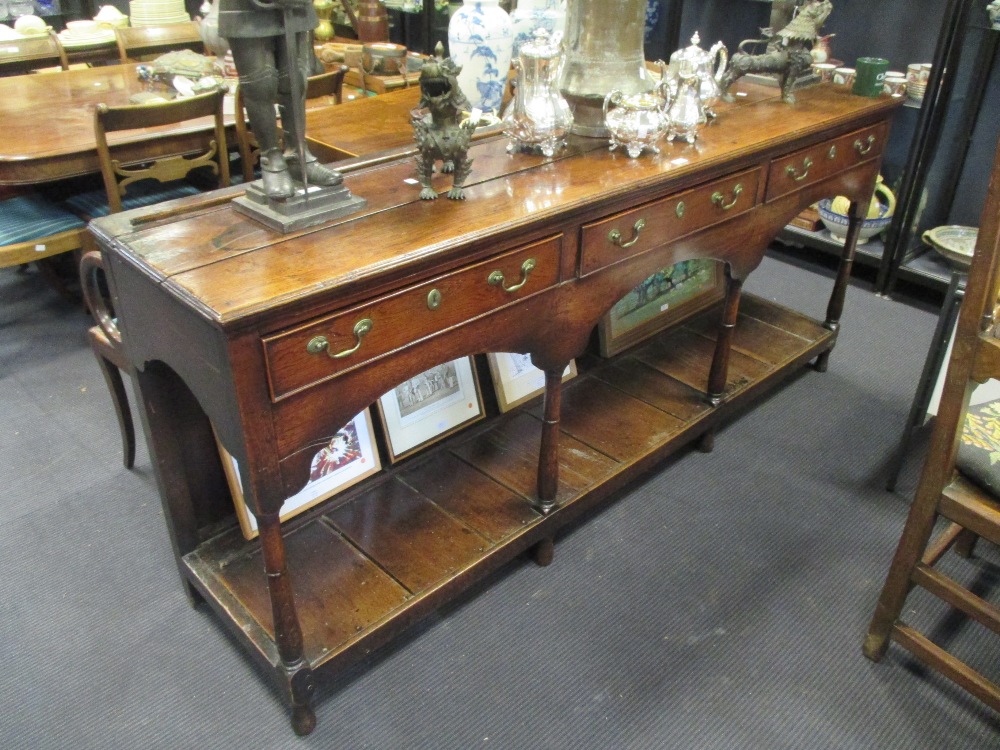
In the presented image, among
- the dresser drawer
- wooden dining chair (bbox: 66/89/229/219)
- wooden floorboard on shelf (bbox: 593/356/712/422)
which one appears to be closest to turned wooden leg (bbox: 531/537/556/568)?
wooden floorboard on shelf (bbox: 593/356/712/422)

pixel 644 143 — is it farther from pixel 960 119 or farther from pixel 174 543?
pixel 960 119

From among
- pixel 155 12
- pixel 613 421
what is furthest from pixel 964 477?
pixel 155 12

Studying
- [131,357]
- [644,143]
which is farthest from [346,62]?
[131,357]

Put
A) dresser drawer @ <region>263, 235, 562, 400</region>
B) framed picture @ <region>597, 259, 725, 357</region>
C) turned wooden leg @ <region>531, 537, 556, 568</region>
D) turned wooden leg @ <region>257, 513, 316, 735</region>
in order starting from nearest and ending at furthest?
dresser drawer @ <region>263, 235, 562, 400</region>
turned wooden leg @ <region>257, 513, 316, 735</region>
turned wooden leg @ <region>531, 537, 556, 568</region>
framed picture @ <region>597, 259, 725, 357</region>

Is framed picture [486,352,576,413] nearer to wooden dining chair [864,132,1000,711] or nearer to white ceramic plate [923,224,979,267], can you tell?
wooden dining chair [864,132,1000,711]

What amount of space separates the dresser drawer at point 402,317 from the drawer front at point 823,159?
82 cm

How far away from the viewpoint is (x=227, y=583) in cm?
163

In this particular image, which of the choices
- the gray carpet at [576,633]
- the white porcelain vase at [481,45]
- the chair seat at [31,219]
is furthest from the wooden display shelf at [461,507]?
the chair seat at [31,219]

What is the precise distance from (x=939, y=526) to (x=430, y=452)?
1.33 metres

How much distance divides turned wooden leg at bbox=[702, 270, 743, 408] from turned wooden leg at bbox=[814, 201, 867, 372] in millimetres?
614

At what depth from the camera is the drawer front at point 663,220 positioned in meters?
1.60

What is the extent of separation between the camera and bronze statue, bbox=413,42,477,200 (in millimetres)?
1374

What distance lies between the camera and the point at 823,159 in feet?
7.08

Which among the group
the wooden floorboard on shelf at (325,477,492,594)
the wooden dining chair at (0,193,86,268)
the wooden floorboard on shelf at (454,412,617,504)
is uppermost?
the wooden dining chair at (0,193,86,268)
